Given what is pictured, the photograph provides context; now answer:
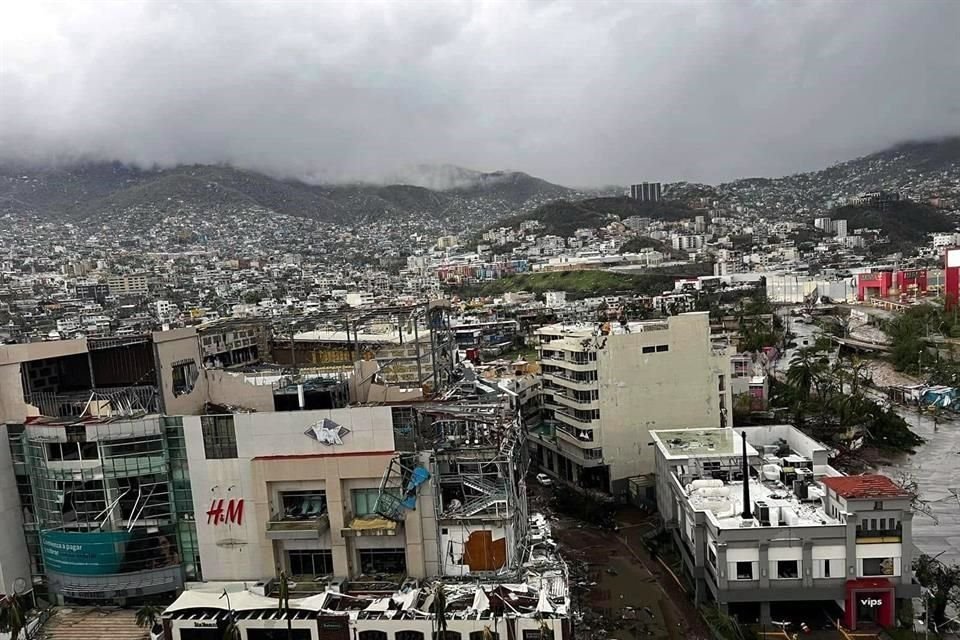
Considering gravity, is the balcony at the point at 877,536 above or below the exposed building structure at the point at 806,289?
above

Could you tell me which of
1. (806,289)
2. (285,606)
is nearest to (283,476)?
(285,606)

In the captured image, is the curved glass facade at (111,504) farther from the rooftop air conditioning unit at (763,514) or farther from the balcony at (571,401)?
the balcony at (571,401)

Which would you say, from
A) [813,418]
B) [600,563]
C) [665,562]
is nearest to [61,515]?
[600,563]

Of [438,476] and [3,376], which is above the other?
[3,376]

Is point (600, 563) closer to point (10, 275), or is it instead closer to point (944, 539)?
point (944, 539)

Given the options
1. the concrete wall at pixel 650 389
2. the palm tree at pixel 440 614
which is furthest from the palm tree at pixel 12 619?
the concrete wall at pixel 650 389

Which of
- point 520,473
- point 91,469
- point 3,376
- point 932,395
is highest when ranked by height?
point 3,376
